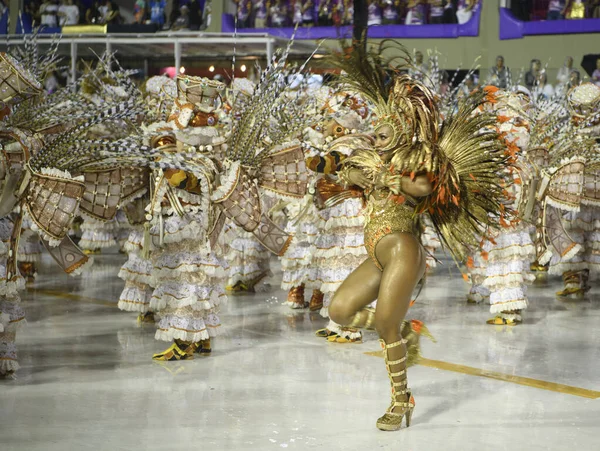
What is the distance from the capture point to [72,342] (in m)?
6.48

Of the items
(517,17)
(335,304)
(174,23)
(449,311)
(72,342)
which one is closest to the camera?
(335,304)

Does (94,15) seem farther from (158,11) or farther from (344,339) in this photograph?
(344,339)

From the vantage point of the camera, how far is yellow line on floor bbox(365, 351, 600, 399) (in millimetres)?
5316

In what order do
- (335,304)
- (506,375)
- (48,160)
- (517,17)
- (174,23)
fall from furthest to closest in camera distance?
(174,23)
(517,17)
(506,375)
(48,160)
(335,304)

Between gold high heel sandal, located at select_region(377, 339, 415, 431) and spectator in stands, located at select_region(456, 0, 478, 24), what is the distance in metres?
14.1

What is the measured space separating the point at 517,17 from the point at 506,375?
1286 cm

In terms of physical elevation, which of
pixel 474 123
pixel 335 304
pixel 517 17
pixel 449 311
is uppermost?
pixel 517 17

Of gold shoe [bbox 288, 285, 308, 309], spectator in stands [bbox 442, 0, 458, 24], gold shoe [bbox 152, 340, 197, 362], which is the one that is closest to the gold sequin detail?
gold shoe [bbox 152, 340, 197, 362]

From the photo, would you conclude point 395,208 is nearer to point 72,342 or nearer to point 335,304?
point 335,304

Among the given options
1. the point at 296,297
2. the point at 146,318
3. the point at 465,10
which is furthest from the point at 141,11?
the point at 146,318

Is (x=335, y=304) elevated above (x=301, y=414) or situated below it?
above

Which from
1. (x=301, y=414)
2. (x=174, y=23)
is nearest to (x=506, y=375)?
(x=301, y=414)

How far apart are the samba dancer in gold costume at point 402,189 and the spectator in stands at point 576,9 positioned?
13.0 m

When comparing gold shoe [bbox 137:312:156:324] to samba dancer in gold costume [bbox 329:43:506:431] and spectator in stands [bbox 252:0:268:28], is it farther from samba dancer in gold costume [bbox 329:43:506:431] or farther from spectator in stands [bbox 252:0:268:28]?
spectator in stands [bbox 252:0:268:28]
